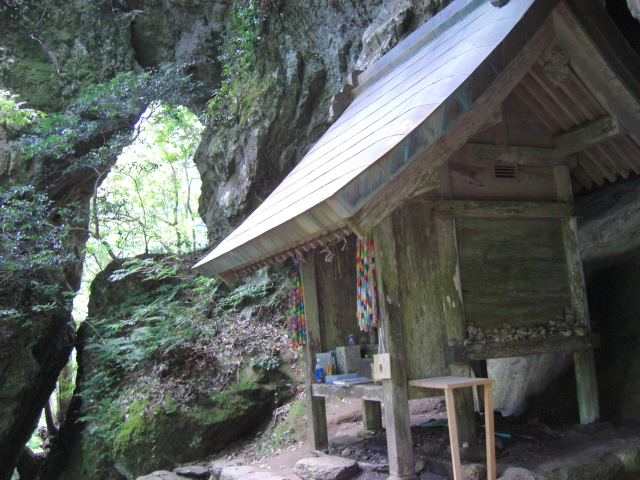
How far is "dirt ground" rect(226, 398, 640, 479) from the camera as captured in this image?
493 cm

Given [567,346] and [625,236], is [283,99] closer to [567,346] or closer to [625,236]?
[625,236]

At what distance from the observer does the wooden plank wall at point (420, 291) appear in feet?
16.1

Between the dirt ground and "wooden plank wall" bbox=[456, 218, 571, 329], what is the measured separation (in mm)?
1218

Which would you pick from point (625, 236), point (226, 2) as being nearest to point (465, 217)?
point (625, 236)

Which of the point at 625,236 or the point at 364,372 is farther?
the point at 625,236

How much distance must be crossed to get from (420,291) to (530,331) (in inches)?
51.5

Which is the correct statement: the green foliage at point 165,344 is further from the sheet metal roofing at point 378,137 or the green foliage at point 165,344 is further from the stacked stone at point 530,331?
the stacked stone at point 530,331

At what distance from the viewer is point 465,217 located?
17.6ft

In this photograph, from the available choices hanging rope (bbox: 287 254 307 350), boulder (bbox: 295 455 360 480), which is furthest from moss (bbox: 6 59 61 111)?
boulder (bbox: 295 455 360 480)

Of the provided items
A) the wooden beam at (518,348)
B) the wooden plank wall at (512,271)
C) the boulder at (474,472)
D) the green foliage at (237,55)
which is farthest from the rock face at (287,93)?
the boulder at (474,472)

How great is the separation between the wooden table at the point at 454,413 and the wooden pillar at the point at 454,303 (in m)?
0.67

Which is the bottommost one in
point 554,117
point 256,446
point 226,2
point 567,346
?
point 256,446

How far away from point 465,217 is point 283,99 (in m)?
7.23

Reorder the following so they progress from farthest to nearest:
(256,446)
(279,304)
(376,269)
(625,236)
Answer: (279,304) < (256,446) < (625,236) < (376,269)
